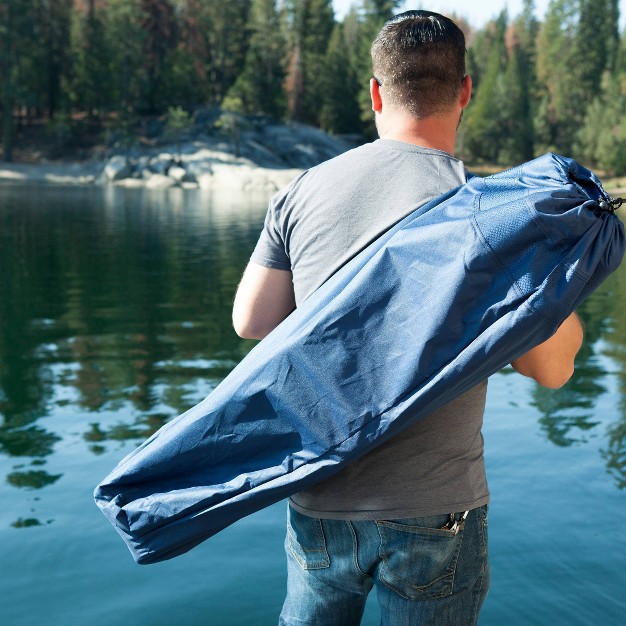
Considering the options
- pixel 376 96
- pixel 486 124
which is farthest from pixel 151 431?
pixel 486 124

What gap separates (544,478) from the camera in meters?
5.16

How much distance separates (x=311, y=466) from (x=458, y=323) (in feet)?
1.31

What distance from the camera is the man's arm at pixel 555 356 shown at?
6.02ft

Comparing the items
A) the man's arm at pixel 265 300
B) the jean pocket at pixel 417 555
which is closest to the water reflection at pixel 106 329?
the man's arm at pixel 265 300

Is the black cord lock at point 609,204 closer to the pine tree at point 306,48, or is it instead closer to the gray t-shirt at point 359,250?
the gray t-shirt at point 359,250

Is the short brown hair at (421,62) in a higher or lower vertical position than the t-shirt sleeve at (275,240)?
higher

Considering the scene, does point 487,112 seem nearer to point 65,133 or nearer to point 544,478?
point 65,133

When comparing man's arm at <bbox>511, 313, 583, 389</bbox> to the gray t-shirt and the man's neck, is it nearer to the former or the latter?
the gray t-shirt

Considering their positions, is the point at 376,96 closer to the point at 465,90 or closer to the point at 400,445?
the point at 465,90

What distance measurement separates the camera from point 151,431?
241 inches

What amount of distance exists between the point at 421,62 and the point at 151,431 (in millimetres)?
4621

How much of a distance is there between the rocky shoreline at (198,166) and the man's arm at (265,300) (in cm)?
4412

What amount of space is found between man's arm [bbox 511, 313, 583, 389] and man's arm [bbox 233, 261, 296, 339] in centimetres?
52

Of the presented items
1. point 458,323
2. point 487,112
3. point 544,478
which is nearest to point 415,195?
point 458,323
